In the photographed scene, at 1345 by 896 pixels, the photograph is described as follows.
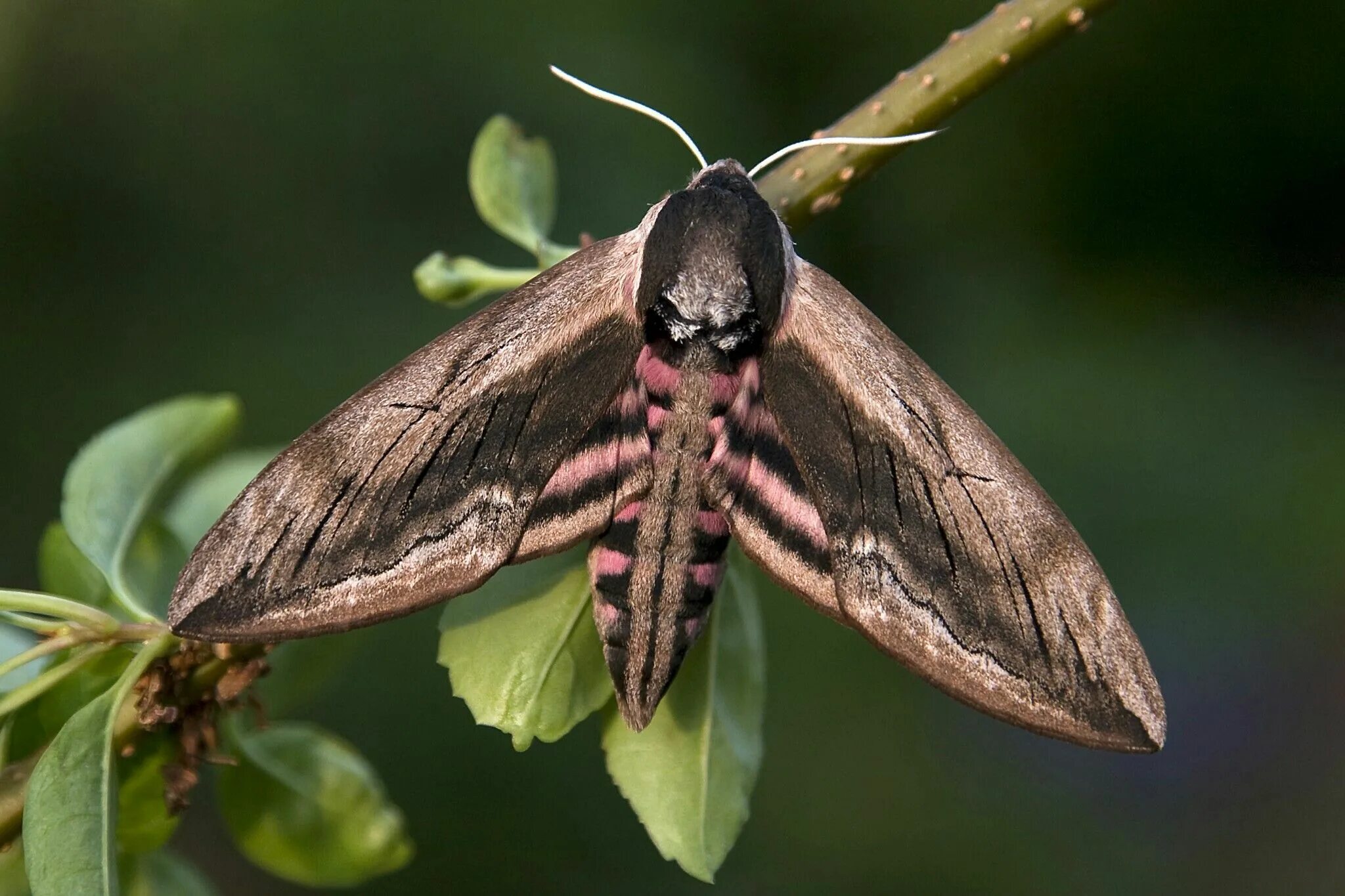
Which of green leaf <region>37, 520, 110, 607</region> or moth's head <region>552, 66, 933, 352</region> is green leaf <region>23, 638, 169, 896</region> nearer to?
green leaf <region>37, 520, 110, 607</region>

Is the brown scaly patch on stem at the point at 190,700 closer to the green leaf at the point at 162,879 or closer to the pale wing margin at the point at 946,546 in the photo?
the green leaf at the point at 162,879

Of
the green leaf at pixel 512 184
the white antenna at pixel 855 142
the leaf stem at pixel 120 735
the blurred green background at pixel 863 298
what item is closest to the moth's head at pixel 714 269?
the white antenna at pixel 855 142

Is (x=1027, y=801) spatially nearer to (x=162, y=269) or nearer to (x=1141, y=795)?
(x=1141, y=795)

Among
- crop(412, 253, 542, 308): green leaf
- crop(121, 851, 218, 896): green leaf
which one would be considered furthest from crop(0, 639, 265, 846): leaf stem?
crop(412, 253, 542, 308): green leaf

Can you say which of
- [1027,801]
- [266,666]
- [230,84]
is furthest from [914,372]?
[230,84]

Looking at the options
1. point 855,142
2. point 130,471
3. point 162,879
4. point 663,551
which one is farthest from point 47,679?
point 855,142

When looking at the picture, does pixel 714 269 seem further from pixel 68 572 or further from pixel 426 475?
pixel 68 572
